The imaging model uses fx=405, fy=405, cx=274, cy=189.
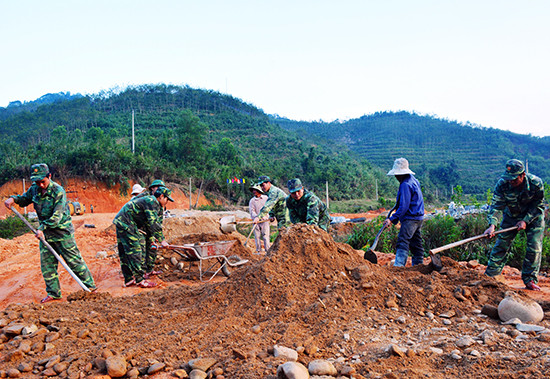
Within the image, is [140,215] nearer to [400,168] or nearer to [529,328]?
[400,168]

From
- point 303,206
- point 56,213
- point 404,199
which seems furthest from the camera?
point 303,206

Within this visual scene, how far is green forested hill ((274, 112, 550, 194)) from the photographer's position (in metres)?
42.8

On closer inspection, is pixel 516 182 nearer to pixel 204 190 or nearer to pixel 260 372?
pixel 260 372

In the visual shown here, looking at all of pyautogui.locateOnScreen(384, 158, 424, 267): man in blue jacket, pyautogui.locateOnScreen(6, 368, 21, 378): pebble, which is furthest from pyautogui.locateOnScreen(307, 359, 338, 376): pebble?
pyautogui.locateOnScreen(384, 158, 424, 267): man in blue jacket

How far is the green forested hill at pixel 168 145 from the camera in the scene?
81.3 feet

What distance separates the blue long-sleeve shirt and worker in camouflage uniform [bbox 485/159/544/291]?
86 cm

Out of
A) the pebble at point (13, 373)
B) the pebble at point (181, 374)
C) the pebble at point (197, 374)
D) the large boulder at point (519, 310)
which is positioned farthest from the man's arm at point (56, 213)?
the large boulder at point (519, 310)

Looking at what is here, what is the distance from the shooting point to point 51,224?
193 inches

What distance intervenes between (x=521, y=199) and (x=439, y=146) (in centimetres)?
5465

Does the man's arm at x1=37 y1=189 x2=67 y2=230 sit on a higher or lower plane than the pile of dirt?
higher

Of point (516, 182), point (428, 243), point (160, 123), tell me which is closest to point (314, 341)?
point (516, 182)

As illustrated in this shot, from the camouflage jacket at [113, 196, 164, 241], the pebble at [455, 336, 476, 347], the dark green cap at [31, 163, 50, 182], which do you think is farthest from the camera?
the camouflage jacket at [113, 196, 164, 241]

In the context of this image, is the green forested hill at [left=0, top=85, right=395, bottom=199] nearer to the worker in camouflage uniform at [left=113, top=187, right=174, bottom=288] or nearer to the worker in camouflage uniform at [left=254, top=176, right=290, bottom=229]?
the worker in camouflage uniform at [left=113, top=187, right=174, bottom=288]

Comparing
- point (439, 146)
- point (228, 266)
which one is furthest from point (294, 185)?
point (439, 146)
